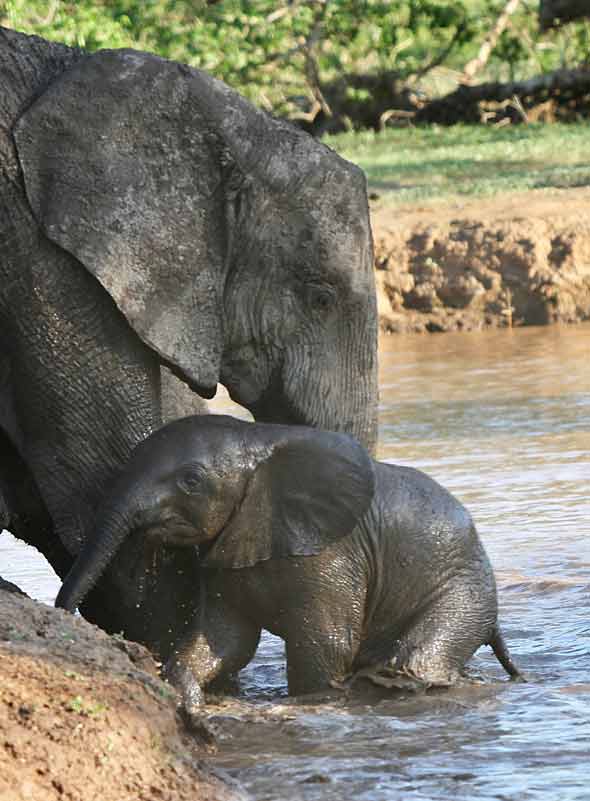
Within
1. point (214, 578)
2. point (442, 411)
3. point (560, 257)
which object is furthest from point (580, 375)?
point (214, 578)

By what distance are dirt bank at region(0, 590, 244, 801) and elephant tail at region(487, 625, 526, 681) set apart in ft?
5.04

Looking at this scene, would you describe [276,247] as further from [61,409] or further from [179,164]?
[61,409]

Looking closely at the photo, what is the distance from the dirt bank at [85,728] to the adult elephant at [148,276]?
944 mm

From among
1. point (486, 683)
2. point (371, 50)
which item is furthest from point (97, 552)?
point (371, 50)

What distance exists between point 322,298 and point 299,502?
650 mm

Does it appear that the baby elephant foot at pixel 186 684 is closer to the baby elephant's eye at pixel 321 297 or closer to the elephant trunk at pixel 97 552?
the elephant trunk at pixel 97 552

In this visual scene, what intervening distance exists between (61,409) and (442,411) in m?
6.80

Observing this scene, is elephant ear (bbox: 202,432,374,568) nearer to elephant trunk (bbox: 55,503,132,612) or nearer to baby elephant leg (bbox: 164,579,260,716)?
baby elephant leg (bbox: 164,579,260,716)

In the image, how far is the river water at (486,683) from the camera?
5316 mm

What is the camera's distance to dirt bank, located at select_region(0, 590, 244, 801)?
4504 mm

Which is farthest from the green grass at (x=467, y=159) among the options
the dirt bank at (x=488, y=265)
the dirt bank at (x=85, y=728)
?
the dirt bank at (x=85, y=728)

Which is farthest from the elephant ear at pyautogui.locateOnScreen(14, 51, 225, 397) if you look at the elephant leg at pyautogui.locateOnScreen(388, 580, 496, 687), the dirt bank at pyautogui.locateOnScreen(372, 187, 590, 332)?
the dirt bank at pyautogui.locateOnScreen(372, 187, 590, 332)

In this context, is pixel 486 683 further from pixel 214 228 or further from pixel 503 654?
pixel 214 228

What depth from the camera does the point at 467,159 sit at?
797 inches
